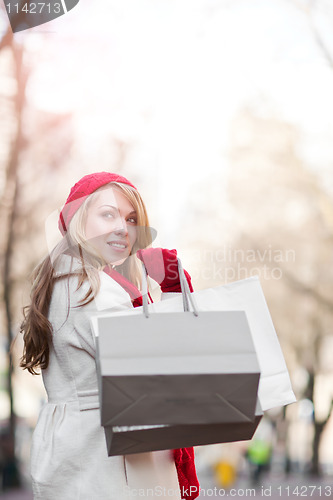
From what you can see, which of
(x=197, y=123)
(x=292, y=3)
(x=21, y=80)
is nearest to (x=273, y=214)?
(x=197, y=123)

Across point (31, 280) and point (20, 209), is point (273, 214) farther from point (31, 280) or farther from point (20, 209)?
point (31, 280)

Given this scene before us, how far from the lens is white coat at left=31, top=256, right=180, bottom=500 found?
1.53 metres

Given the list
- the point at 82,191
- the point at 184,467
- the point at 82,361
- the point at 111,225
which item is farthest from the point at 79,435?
the point at 82,191

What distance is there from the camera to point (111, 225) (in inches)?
68.8

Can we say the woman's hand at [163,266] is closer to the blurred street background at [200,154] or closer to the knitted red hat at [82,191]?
the knitted red hat at [82,191]

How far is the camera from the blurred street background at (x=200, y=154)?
532cm

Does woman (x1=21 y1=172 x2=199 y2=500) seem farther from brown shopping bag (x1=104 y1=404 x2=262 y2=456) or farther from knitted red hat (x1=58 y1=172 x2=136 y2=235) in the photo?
brown shopping bag (x1=104 y1=404 x2=262 y2=456)

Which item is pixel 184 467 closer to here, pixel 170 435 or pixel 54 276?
pixel 170 435

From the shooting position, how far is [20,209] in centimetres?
653

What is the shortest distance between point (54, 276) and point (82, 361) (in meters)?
0.24

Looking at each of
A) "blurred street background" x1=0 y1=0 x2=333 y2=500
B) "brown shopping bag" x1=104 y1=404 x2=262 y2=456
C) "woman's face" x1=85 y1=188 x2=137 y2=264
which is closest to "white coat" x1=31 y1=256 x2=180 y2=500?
"woman's face" x1=85 y1=188 x2=137 y2=264

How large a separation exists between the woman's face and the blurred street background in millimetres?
2682

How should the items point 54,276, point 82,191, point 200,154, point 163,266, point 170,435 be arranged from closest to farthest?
point 170,435 < point 163,266 < point 54,276 < point 82,191 < point 200,154

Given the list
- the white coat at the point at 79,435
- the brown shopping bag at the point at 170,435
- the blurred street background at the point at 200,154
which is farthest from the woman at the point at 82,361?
the blurred street background at the point at 200,154
